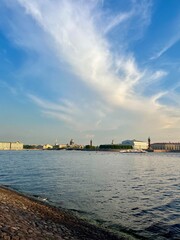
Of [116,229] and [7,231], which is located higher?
[7,231]

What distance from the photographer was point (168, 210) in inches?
938

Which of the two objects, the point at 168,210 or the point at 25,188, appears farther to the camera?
the point at 25,188

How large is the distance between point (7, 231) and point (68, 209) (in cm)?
1246

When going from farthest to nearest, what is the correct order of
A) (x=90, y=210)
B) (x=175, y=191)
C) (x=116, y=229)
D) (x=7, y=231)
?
(x=175, y=191)
(x=90, y=210)
(x=116, y=229)
(x=7, y=231)

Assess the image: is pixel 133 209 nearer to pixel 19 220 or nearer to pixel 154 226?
pixel 154 226

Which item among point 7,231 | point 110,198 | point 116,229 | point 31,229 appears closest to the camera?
point 7,231

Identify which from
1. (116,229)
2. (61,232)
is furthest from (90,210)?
(61,232)

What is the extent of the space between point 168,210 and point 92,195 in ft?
28.4

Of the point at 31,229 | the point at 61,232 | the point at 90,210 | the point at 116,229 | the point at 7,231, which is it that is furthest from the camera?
the point at 90,210

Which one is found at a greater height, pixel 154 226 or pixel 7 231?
pixel 7 231

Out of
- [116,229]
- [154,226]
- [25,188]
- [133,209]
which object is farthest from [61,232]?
[25,188]

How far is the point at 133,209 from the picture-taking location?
78.6 feet

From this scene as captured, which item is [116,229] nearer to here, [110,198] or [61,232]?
[61,232]

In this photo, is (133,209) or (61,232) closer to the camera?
(61,232)
